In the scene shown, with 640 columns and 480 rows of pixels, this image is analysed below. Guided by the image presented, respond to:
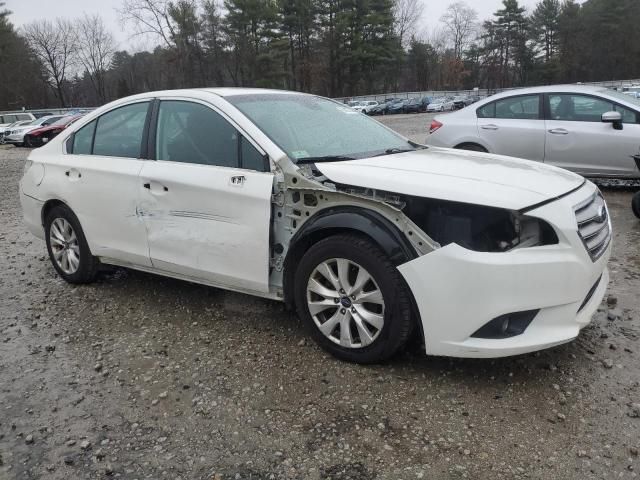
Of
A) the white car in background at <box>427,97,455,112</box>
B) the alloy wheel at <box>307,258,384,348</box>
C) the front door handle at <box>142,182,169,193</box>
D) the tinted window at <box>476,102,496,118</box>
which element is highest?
the white car in background at <box>427,97,455,112</box>

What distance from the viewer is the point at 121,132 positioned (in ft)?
14.4

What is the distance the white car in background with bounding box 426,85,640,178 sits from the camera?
7.32m

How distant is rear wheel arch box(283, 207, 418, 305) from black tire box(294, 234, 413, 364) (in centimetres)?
6

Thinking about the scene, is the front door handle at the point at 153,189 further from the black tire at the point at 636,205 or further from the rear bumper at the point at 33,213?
the black tire at the point at 636,205

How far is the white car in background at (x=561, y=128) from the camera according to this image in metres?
7.32

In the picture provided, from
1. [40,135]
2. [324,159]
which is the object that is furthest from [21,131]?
[324,159]

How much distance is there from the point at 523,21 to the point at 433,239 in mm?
80271

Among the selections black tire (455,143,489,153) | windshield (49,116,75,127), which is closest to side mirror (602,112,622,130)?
black tire (455,143,489,153)

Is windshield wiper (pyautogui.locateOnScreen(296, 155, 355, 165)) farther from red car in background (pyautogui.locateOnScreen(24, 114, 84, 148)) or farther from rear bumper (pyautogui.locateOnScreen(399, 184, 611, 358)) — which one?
red car in background (pyautogui.locateOnScreen(24, 114, 84, 148))

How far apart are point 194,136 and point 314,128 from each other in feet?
2.81

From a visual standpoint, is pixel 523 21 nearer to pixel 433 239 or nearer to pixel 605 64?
pixel 605 64

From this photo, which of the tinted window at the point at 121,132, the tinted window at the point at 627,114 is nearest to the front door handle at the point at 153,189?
the tinted window at the point at 121,132

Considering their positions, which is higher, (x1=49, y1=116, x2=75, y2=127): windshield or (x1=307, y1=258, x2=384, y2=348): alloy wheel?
(x1=49, y1=116, x2=75, y2=127): windshield

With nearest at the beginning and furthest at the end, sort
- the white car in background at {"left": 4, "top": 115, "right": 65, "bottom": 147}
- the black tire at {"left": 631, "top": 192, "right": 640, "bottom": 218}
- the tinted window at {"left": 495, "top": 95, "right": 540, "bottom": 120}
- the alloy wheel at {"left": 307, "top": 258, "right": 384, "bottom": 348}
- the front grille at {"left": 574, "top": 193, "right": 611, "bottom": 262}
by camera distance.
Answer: the front grille at {"left": 574, "top": 193, "right": 611, "bottom": 262}
the alloy wheel at {"left": 307, "top": 258, "right": 384, "bottom": 348}
the black tire at {"left": 631, "top": 192, "right": 640, "bottom": 218}
the tinted window at {"left": 495, "top": 95, "right": 540, "bottom": 120}
the white car in background at {"left": 4, "top": 115, "right": 65, "bottom": 147}
